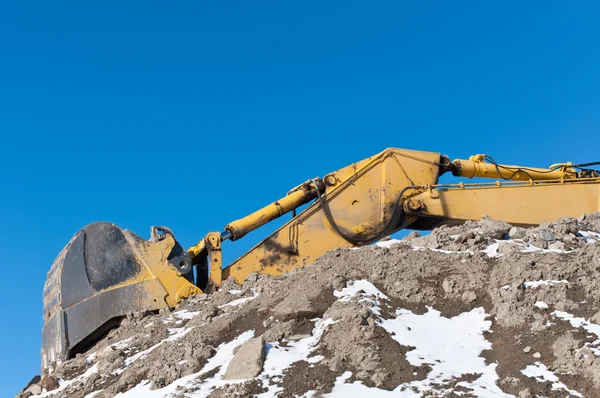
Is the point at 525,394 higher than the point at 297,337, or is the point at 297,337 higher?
the point at 297,337

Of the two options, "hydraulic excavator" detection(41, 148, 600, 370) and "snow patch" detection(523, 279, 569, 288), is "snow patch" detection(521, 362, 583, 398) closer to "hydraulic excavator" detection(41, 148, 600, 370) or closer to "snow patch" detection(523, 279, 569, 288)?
"snow patch" detection(523, 279, 569, 288)

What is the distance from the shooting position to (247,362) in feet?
26.9

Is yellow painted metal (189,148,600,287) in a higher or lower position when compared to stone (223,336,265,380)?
higher

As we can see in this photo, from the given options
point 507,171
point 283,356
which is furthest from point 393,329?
point 507,171

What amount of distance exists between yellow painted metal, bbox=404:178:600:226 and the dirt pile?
0.84 metres

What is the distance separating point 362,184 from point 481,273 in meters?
2.89

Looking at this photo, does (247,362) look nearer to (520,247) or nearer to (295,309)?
(295,309)

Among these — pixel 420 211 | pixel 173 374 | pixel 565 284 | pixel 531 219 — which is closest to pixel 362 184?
pixel 420 211

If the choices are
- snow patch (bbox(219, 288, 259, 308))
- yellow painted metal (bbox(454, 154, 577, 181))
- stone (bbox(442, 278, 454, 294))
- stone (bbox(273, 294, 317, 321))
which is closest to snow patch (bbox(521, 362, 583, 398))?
stone (bbox(442, 278, 454, 294))

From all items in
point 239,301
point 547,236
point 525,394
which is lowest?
point 525,394

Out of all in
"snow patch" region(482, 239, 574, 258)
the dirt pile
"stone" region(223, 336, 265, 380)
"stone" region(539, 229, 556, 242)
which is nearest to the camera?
the dirt pile

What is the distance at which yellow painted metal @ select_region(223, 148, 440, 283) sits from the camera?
1168 cm

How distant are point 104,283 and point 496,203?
611 centimetres

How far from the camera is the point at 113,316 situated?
10.9m
